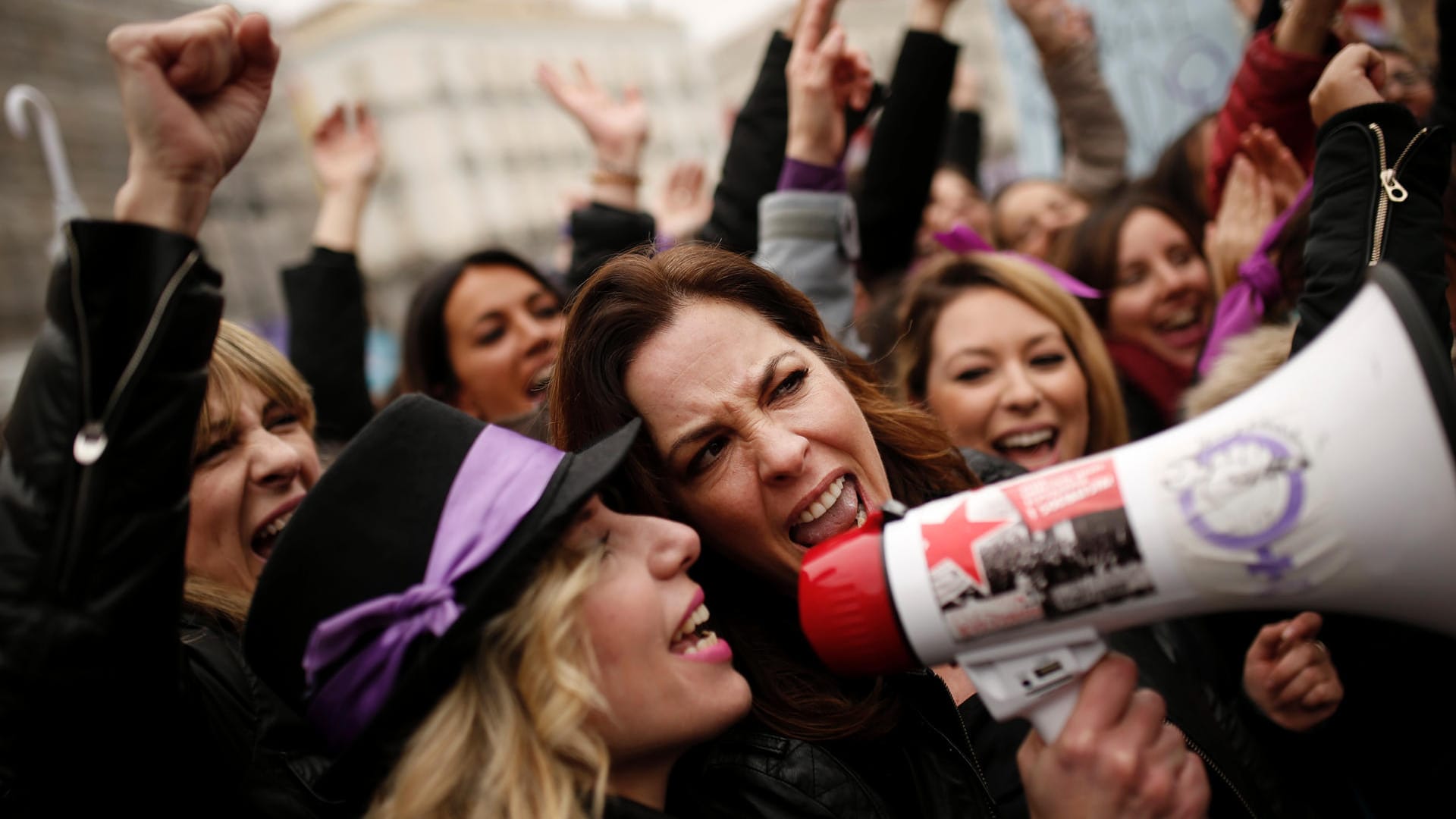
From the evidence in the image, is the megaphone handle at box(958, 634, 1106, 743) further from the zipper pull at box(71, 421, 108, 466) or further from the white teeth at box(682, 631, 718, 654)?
the zipper pull at box(71, 421, 108, 466)

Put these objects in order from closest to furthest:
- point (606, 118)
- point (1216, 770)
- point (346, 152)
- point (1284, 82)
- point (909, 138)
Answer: point (1216, 770) < point (1284, 82) < point (909, 138) < point (606, 118) < point (346, 152)

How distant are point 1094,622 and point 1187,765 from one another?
30 cm

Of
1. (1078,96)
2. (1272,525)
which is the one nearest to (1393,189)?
(1272,525)

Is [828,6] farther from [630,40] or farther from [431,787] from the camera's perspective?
[630,40]

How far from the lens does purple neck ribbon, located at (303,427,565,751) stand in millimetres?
1346

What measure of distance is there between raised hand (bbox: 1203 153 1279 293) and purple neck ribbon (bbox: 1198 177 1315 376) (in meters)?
0.05

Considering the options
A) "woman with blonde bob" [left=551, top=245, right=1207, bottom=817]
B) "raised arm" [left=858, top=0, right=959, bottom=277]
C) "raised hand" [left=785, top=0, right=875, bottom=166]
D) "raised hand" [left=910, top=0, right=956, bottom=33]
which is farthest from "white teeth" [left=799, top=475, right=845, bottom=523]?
"raised hand" [left=910, top=0, right=956, bottom=33]

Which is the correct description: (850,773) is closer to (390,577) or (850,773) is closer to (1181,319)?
(390,577)

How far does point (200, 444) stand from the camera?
2033 mm

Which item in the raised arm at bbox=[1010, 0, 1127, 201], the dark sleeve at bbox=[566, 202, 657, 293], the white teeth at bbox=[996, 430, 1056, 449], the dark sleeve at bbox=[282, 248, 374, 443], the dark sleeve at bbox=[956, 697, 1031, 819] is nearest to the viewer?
the dark sleeve at bbox=[956, 697, 1031, 819]

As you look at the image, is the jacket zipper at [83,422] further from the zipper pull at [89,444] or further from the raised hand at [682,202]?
the raised hand at [682,202]

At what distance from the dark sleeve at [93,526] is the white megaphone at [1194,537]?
941 millimetres

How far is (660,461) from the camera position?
1.83 m

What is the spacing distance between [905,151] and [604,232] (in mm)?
1122
